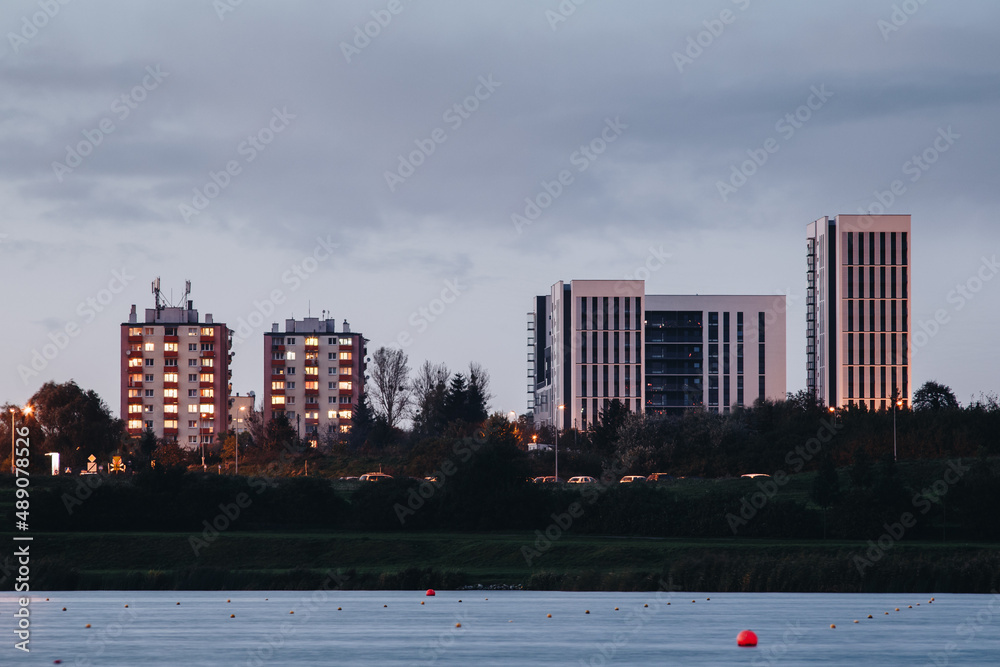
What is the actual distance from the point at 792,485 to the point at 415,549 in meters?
38.8

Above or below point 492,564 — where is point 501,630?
above

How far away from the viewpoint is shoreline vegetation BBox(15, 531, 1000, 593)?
4956 centimetres

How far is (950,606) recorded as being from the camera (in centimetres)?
3984

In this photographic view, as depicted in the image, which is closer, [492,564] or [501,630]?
[501,630]

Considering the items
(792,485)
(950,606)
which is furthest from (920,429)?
(950,606)

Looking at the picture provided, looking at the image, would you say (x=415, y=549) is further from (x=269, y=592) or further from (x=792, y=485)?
(x=792, y=485)

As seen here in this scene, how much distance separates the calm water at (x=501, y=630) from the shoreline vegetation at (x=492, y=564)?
4.69m

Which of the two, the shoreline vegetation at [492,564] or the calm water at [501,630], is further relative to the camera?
the shoreline vegetation at [492,564]

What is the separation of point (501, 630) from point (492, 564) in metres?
27.6

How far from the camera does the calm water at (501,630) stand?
85.4ft

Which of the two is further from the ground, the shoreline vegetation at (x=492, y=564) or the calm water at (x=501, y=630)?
the calm water at (x=501, y=630)

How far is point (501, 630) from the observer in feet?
104

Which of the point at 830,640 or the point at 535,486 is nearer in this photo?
the point at 830,640

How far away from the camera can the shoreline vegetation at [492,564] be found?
49562 mm
